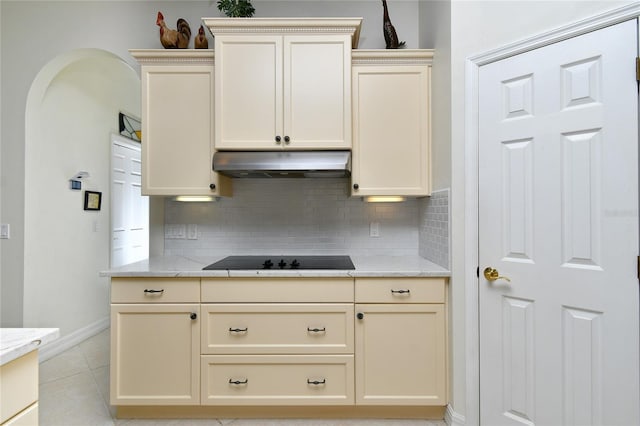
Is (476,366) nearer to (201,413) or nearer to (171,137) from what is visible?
(201,413)

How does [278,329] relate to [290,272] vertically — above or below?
below

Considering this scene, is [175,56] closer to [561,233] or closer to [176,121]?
[176,121]

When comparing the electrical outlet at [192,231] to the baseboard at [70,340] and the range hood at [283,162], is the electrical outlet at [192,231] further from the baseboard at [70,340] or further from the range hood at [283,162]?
the baseboard at [70,340]

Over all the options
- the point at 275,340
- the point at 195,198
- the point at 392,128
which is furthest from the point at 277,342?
the point at 392,128

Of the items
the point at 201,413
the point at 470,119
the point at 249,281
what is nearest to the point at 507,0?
the point at 470,119

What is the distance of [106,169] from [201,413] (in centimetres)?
273

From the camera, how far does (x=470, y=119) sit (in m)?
1.79

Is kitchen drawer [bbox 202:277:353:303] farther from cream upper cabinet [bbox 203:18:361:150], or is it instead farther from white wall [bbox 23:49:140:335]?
white wall [bbox 23:49:140:335]

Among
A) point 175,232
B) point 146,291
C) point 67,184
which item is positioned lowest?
point 146,291

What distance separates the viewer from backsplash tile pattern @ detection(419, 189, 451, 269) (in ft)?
6.41

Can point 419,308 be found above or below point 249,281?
below

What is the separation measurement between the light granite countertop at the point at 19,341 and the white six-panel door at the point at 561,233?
6.15ft

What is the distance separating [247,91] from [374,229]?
137 cm

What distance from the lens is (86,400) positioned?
2.21 m
